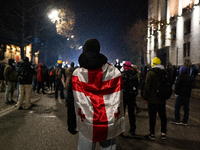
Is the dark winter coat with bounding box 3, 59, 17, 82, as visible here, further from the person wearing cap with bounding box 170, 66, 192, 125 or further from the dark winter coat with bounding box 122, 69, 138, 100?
the person wearing cap with bounding box 170, 66, 192, 125

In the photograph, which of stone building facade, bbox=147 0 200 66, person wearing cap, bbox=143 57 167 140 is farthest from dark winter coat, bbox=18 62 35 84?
stone building facade, bbox=147 0 200 66

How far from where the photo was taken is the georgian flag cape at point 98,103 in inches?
77.7

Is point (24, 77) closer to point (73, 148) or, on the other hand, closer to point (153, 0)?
point (73, 148)

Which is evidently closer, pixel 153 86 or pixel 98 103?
pixel 98 103

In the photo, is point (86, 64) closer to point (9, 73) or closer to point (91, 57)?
point (91, 57)

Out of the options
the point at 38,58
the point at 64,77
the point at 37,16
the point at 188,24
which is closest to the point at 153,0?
the point at 188,24

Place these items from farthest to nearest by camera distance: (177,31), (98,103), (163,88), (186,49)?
1. (177,31)
2. (186,49)
3. (163,88)
4. (98,103)

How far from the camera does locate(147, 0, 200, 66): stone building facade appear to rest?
22.8 m

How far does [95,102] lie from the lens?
2.01m

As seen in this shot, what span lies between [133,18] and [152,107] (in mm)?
53786

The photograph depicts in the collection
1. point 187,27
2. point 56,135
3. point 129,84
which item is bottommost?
point 56,135

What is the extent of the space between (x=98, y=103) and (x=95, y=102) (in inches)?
1.4

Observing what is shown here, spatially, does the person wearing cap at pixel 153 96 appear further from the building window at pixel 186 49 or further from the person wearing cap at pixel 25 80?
the building window at pixel 186 49

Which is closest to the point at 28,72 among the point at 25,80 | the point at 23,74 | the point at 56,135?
Answer: the point at 23,74
